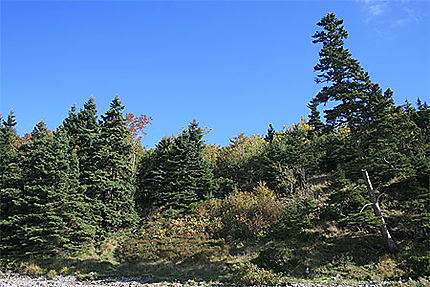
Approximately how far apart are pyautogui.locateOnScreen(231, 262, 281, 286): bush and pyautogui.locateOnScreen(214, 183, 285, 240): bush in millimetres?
4329

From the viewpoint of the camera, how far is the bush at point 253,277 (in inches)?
417

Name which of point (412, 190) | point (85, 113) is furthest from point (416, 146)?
point (85, 113)

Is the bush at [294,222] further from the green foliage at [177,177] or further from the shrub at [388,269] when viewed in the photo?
the green foliage at [177,177]

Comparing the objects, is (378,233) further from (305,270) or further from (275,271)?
(275,271)

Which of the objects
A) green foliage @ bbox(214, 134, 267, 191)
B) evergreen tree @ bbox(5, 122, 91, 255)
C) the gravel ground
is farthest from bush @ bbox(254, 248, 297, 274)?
green foliage @ bbox(214, 134, 267, 191)

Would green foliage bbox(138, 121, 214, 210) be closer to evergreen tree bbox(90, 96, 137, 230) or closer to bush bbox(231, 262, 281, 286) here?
evergreen tree bbox(90, 96, 137, 230)

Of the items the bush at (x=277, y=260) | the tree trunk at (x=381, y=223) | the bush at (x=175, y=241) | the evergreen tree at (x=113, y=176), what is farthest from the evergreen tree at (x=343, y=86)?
the evergreen tree at (x=113, y=176)

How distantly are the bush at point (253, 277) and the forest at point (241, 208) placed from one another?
5cm

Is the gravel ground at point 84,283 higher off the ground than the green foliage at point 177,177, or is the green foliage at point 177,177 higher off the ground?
the green foliage at point 177,177

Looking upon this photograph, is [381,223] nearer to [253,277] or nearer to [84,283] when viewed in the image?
[253,277]

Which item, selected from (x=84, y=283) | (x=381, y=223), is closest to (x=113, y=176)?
(x=84, y=283)

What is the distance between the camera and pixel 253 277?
426 inches

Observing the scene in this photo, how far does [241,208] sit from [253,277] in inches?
266

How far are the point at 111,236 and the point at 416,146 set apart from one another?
81.2 feet
